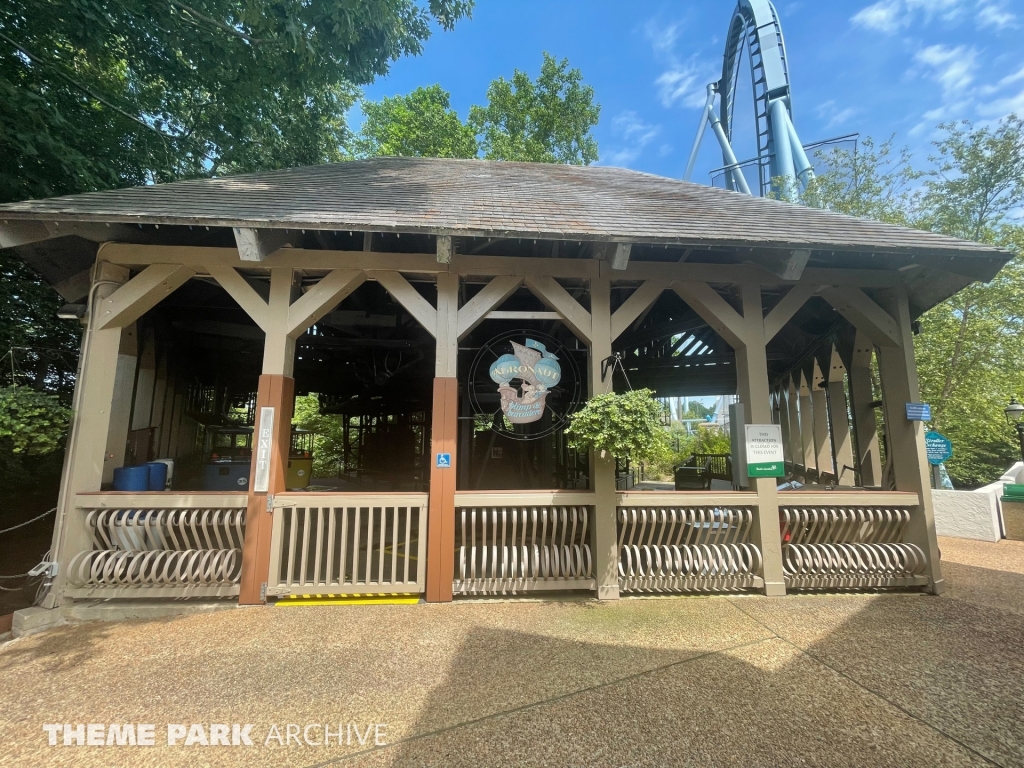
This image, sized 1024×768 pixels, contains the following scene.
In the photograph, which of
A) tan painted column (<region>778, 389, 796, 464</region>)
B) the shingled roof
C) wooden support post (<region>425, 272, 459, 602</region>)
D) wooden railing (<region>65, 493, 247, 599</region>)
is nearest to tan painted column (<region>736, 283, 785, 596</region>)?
the shingled roof

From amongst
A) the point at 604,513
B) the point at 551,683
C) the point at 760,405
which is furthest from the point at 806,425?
the point at 551,683

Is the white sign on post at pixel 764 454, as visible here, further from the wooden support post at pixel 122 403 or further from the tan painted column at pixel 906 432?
the wooden support post at pixel 122 403

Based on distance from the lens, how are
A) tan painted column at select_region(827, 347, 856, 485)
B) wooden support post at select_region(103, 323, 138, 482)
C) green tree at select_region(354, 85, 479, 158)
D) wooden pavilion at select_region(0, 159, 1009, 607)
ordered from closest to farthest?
wooden pavilion at select_region(0, 159, 1009, 607) < wooden support post at select_region(103, 323, 138, 482) < tan painted column at select_region(827, 347, 856, 485) < green tree at select_region(354, 85, 479, 158)

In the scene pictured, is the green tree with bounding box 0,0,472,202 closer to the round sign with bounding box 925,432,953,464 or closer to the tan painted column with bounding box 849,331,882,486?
the tan painted column with bounding box 849,331,882,486

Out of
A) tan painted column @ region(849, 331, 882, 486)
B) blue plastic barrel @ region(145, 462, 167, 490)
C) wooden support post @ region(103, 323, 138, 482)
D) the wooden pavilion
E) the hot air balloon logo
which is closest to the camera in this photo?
the wooden pavilion

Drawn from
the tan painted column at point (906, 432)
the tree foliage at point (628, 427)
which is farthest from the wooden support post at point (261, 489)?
the tan painted column at point (906, 432)

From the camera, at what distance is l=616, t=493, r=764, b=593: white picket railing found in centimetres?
433

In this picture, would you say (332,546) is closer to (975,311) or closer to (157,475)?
(157,475)

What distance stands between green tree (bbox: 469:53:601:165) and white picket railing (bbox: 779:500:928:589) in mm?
17968

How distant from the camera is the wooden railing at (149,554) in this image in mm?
3898

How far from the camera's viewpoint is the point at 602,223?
4.40m

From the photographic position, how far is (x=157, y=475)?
5.04 m

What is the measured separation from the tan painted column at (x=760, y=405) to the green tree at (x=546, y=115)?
54.0ft

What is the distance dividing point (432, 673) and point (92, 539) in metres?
3.66
